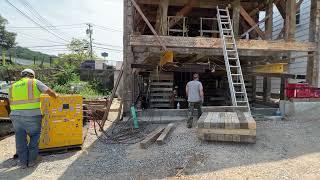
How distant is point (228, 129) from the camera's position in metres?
6.98

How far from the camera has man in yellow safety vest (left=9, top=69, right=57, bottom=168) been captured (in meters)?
6.59

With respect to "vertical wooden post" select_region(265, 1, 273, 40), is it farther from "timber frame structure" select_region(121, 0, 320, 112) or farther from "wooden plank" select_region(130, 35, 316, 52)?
"wooden plank" select_region(130, 35, 316, 52)

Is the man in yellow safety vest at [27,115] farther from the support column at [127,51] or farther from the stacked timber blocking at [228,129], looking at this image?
the support column at [127,51]

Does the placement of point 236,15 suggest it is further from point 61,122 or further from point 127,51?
point 61,122

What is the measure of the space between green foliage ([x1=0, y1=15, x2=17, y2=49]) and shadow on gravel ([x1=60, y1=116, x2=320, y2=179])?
63.1 metres

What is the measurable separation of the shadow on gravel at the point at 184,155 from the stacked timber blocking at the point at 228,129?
18 cm

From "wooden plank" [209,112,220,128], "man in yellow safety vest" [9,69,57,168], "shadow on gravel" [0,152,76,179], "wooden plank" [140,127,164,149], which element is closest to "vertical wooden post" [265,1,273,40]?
"wooden plank" [209,112,220,128]

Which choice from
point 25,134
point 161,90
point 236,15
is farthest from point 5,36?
point 25,134

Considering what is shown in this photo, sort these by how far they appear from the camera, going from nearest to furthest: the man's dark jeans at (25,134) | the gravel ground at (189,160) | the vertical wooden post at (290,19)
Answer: the gravel ground at (189,160) → the man's dark jeans at (25,134) → the vertical wooden post at (290,19)

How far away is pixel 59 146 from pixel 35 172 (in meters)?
1.27

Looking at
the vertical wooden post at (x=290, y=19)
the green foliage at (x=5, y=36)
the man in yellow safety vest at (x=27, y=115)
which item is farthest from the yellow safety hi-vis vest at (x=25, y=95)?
the green foliage at (x=5, y=36)

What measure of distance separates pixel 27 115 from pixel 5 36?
6441 centimetres

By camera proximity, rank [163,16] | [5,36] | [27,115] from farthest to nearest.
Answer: [5,36] < [163,16] < [27,115]

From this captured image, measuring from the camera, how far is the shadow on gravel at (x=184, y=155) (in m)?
6.06
